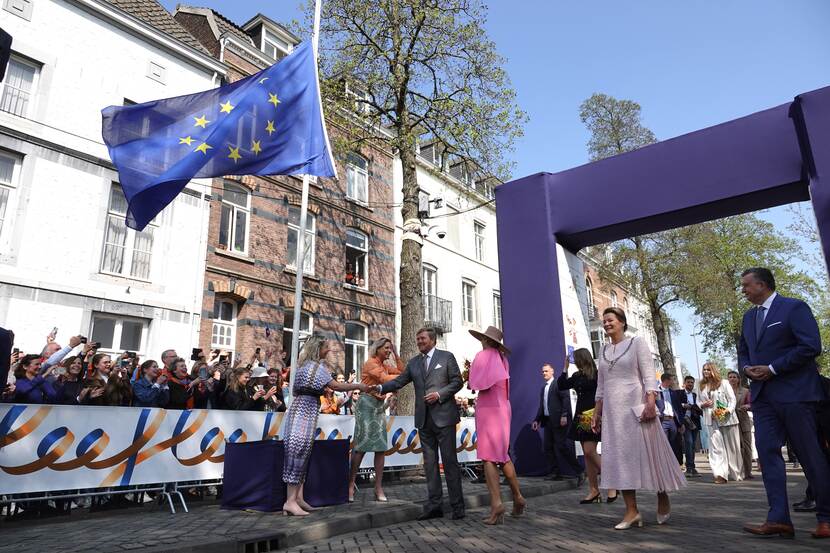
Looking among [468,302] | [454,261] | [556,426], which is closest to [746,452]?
[556,426]

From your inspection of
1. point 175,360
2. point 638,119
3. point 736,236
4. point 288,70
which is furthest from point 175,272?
point 736,236

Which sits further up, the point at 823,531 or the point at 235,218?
the point at 235,218

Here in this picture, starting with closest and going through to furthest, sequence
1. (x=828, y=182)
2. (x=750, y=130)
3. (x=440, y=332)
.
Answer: (x=828, y=182)
(x=750, y=130)
(x=440, y=332)

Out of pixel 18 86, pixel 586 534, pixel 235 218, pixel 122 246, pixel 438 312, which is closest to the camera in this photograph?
pixel 586 534

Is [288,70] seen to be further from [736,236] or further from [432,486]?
[736,236]

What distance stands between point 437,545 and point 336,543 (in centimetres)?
92

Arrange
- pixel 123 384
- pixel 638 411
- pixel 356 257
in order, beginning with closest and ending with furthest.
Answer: pixel 638 411, pixel 123 384, pixel 356 257

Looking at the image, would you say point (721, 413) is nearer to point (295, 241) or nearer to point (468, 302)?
point (295, 241)

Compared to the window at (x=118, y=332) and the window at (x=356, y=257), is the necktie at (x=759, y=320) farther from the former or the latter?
the window at (x=356, y=257)

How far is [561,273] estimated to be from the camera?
1059 centimetres

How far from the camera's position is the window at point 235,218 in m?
16.7

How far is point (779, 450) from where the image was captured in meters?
4.72

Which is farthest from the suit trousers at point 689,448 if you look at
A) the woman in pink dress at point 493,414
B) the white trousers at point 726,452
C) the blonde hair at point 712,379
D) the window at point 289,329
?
the window at point 289,329

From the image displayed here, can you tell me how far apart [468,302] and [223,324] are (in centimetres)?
1358
